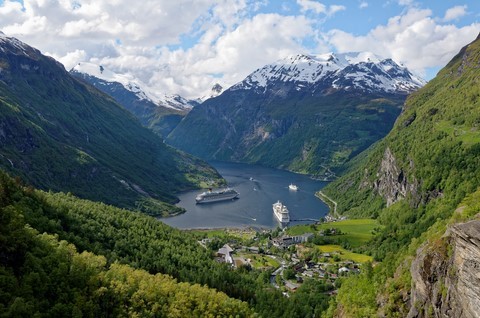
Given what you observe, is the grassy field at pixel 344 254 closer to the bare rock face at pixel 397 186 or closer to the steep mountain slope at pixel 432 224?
the steep mountain slope at pixel 432 224

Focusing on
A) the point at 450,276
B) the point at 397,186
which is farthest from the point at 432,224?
the point at 450,276

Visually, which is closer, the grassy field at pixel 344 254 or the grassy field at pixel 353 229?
the grassy field at pixel 344 254

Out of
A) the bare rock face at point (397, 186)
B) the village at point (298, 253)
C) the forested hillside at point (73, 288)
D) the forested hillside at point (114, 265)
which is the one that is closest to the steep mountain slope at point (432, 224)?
the bare rock face at point (397, 186)

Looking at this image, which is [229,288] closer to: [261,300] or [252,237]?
[261,300]

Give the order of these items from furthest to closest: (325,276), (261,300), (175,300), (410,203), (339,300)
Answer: (410,203) < (325,276) < (261,300) < (339,300) < (175,300)

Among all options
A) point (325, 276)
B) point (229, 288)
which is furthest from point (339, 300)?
point (325, 276)

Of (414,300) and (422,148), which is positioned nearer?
(414,300)

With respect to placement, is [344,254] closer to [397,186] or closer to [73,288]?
[397,186]

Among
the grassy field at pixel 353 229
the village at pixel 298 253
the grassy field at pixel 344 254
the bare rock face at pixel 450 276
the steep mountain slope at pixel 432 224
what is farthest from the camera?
the grassy field at pixel 353 229
